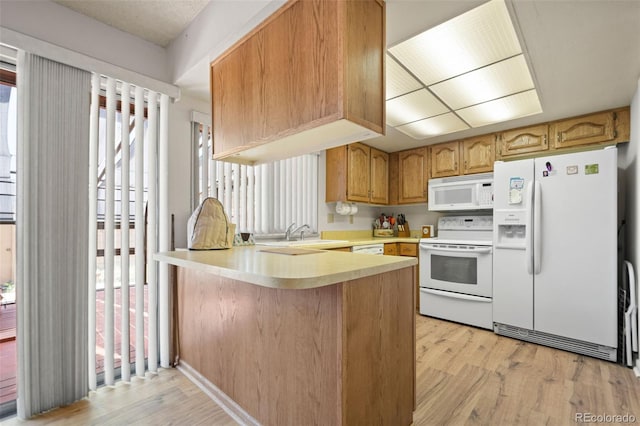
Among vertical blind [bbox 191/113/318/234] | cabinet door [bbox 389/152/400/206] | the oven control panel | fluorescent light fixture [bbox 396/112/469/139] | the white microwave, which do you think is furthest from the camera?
cabinet door [bbox 389/152/400/206]

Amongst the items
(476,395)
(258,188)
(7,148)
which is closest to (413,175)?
(258,188)

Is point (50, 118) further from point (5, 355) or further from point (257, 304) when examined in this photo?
point (5, 355)

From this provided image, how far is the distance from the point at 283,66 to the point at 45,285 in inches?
71.4

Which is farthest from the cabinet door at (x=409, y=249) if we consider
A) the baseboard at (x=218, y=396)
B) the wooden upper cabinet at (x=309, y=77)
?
the baseboard at (x=218, y=396)

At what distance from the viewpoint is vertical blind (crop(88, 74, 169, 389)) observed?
A: 6.18 feet

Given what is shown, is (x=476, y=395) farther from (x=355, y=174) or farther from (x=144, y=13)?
(x=144, y=13)

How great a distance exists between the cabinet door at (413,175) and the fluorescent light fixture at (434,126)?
48cm

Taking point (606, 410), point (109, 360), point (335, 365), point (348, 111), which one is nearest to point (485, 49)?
point (348, 111)

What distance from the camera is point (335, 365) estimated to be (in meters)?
1.13

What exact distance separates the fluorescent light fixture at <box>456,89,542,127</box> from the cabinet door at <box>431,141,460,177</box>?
655 millimetres

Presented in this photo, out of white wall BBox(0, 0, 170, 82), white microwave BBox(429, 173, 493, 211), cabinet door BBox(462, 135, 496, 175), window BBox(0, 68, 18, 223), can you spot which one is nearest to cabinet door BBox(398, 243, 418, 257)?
white microwave BBox(429, 173, 493, 211)

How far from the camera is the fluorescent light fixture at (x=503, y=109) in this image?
2479 millimetres

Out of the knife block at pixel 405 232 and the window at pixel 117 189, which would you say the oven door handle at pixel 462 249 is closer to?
the knife block at pixel 405 232

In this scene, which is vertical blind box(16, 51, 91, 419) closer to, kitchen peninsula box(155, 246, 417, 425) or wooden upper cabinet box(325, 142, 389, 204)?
kitchen peninsula box(155, 246, 417, 425)
